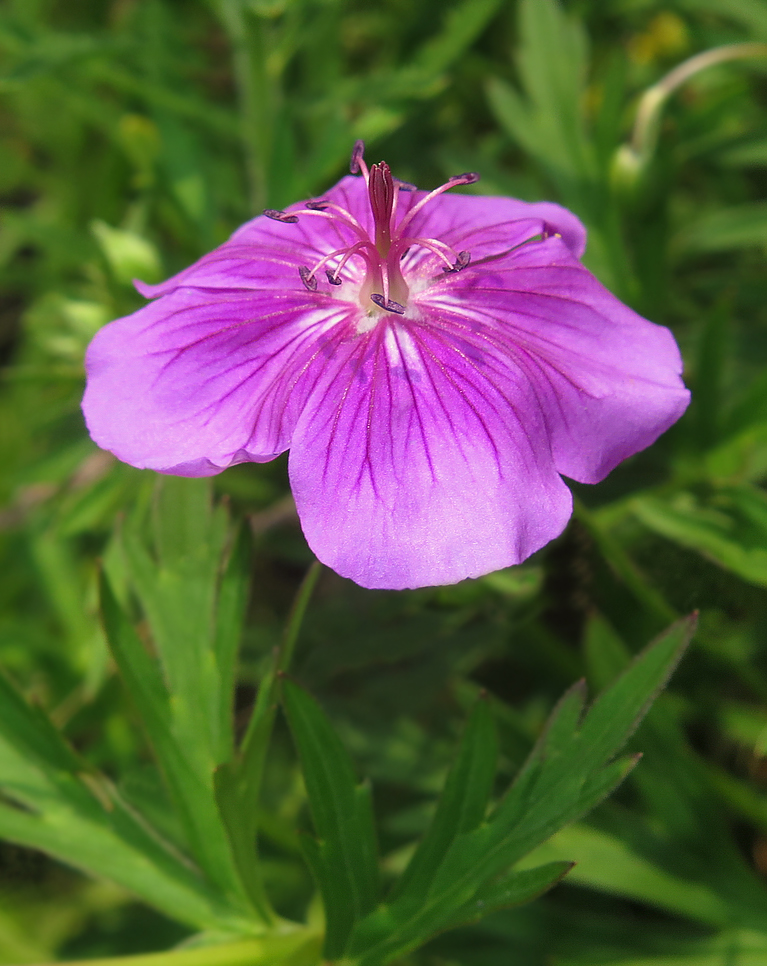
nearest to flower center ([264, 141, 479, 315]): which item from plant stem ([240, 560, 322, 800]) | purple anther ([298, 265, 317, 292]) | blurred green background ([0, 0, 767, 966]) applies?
purple anther ([298, 265, 317, 292])

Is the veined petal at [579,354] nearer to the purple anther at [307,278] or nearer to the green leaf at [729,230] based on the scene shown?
the purple anther at [307,278]

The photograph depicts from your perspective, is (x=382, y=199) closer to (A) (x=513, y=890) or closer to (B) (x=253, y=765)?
(B) (x=253, y=765)

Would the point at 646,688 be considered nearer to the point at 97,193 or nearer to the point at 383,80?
the point at 383,80

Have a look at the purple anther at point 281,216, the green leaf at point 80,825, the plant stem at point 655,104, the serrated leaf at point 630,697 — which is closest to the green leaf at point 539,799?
the serrated leaf at point 630,697

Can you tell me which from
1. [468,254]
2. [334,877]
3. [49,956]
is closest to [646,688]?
[334,877]

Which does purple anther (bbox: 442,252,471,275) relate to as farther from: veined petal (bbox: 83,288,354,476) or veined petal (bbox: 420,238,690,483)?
veined petal (bbox: 83,288,354,476)

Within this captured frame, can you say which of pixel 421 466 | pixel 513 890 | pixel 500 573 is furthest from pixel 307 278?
pixel 513 890

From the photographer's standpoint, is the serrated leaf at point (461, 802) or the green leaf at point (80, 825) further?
the green leaf at point (80, 825)
